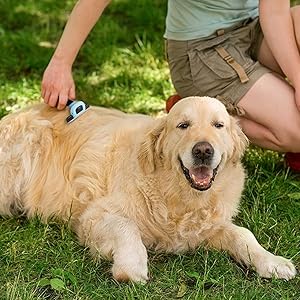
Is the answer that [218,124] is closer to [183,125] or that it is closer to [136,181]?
[183,125]

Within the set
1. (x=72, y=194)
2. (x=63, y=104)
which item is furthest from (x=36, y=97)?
(x=72, y=194)

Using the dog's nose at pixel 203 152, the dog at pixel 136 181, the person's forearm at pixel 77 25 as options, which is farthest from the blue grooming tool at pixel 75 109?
the dog's nose at pixel 203 152

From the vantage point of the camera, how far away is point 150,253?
3.67 m

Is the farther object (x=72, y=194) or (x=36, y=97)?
(x=36, y=97)

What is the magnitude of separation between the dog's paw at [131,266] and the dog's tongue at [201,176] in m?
0.40

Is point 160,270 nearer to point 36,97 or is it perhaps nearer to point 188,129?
point 188,129

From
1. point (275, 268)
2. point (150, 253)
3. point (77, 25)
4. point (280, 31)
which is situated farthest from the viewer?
point (280, 31)

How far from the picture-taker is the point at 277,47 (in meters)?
4.25

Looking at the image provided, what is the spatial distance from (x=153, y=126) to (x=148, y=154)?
171mm

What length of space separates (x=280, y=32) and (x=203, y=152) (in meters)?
1.19

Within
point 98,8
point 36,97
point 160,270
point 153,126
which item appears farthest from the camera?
point 36,97

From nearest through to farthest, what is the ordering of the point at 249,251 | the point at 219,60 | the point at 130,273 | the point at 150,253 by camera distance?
the point at 130,273, the point at 249,251, the point at 150,253, the point at 219,60

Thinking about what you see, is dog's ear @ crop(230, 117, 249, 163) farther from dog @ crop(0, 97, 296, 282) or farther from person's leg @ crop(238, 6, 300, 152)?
person's leg @ crop(238, 6, 300, 152)

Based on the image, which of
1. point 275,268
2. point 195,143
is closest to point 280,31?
Answer: point 195,143
